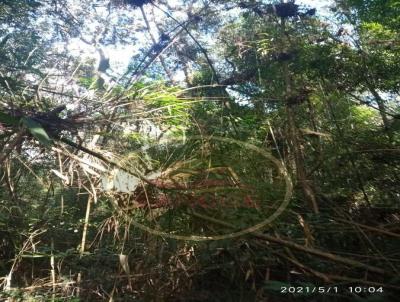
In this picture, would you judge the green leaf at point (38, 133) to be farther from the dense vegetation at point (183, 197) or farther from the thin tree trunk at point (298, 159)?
the thin tree trunk at point (298, 159)

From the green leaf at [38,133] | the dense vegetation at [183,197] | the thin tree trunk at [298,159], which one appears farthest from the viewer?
the thin tree trunk at [298,159]

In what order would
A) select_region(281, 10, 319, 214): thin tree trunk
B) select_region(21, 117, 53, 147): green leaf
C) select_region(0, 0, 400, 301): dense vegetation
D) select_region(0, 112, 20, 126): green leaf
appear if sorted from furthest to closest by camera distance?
select_region(281, 10, 319, 214): thin tree trunk
select_region(0, 0, 400, 301): dense vegetation
select_region(0, 112, 20, 126): green leaf
select_region(21, 117, 53, 147): green leaf

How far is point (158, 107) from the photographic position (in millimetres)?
3104

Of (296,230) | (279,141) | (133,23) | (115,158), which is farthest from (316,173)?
(133,23)

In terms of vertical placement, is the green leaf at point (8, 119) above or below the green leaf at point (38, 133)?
above

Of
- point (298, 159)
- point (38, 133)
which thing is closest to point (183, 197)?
point (38, 133)

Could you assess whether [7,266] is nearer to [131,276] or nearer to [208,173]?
[131,276]

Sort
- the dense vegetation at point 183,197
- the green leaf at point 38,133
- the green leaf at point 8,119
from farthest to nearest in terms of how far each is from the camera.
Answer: the dense vegetation at point 183,197, the green leaf at point 8,119, the green leaf at point 38,133

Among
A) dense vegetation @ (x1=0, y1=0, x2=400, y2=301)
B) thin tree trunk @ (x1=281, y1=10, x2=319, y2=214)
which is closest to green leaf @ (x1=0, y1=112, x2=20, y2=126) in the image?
dense vegetation @ (x1=0, y1=0, x2=400, y2=301)

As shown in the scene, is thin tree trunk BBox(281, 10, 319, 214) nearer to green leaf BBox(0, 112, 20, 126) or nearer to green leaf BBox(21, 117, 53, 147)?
green leaf BBox(21, 117, 53, 147)

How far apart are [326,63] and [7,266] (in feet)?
17.4

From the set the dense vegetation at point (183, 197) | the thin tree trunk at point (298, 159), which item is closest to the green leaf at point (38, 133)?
the dense vegetation at point (183, 197)

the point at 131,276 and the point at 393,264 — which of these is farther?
the point at 131,276

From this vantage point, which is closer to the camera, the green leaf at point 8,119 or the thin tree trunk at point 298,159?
the green leaf at point 8,119
